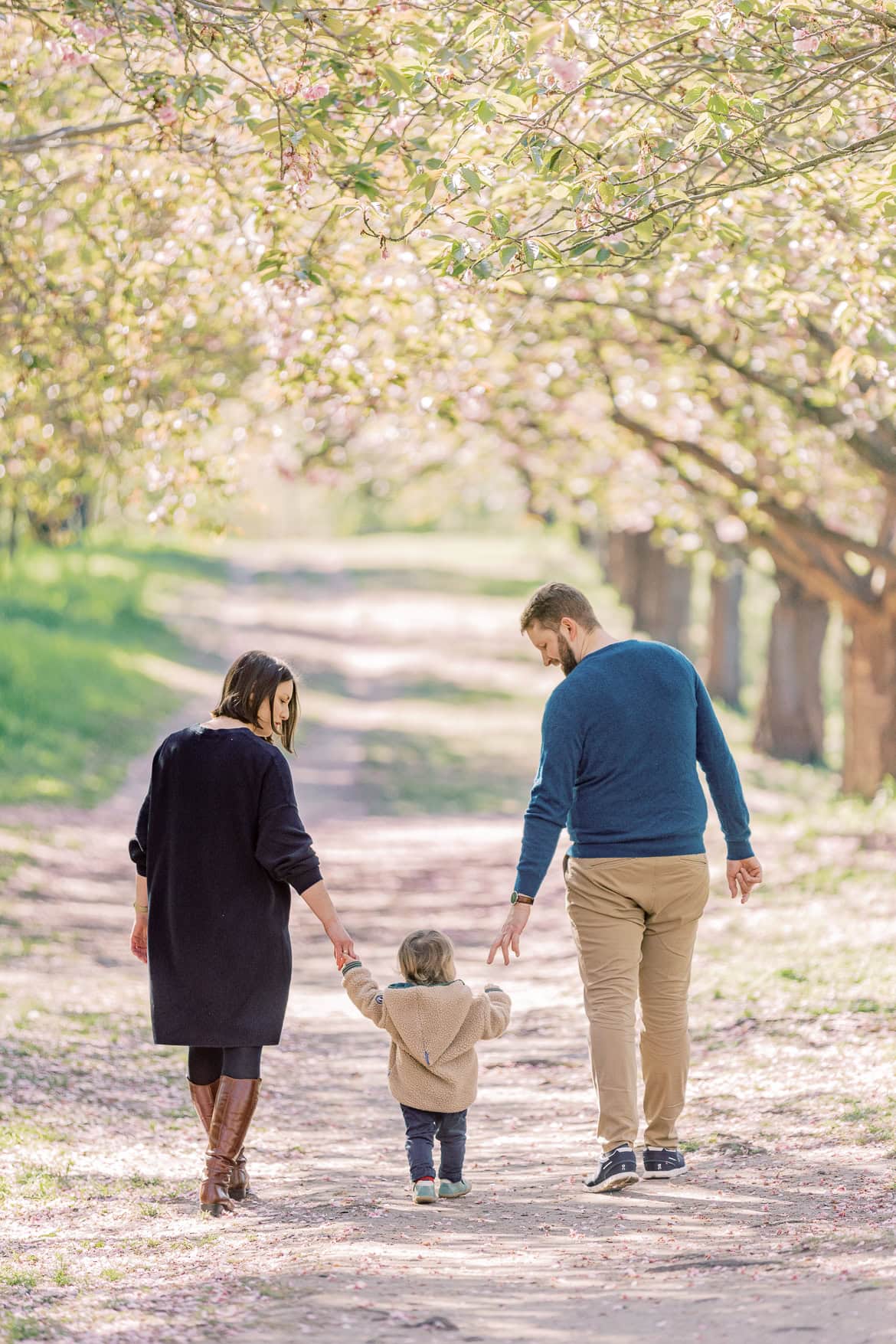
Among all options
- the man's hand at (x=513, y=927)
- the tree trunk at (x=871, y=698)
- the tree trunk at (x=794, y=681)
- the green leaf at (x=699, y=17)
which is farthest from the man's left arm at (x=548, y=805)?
the tree trunk at (x=794, y=681)

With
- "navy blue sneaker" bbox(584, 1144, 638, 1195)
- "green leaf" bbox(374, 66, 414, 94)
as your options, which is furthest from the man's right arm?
"green leaf" bbox(374, 66, 414, 94)

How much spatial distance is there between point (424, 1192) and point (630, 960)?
1102 millimetres

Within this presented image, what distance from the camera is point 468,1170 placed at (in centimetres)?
648

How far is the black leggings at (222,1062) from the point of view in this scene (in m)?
5.66

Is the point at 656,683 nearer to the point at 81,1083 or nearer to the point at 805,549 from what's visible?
the point at 81,1083

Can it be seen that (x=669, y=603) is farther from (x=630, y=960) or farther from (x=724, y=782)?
(x=630, y=960)

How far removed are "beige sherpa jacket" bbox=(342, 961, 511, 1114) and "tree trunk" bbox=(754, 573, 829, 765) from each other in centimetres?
1676

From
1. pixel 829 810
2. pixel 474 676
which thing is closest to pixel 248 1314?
pixel 829 810

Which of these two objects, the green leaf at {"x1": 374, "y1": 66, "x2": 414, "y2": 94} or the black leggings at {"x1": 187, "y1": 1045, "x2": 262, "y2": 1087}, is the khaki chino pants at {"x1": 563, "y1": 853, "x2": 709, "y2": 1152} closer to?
the black leggings at {"x1": 187, "y1": 1045, "x2": 262, "y2": 1087}

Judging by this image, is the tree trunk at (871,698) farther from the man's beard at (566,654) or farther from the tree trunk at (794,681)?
the man's beard at (566,654)

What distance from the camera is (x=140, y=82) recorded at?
7.28 metres

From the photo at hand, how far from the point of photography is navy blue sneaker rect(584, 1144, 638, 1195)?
5777 mm

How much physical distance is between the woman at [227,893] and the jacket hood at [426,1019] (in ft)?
0.89

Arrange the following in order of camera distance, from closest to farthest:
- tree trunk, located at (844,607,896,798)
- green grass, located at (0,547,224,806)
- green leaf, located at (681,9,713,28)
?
green leaf, located at (681,9,713,28), tree trunk, located at (844,607,896,798), green grass, located at (0,547,224,806)
